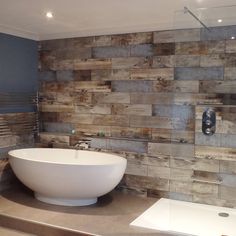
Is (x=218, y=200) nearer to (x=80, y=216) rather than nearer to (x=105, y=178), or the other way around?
(x=105, y=178)

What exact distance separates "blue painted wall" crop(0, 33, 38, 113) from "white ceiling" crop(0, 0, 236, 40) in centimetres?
15

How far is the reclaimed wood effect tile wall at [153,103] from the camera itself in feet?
12.2

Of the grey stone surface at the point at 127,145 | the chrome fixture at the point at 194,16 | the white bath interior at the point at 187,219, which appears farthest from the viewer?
the grey stone surface at the point at 127,145

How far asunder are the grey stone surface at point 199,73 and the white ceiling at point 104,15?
480 mm

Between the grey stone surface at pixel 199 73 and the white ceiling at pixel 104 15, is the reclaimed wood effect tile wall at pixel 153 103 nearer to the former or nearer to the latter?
the grey stone surface at pixel 199 73

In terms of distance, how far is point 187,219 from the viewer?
133 inches

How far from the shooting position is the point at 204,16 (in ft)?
11.5

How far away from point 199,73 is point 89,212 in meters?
1.92

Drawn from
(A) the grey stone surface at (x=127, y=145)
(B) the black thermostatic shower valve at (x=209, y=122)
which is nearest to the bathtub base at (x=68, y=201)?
(A) the grey stone surface at (x=127, y=145)

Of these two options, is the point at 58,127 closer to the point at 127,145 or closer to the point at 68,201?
the point at 127,145

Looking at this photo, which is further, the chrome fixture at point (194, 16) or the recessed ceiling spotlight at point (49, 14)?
the recessed ceiling spotlight at point (49, 14)

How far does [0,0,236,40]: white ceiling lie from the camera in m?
3.18

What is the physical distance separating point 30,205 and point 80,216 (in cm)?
65

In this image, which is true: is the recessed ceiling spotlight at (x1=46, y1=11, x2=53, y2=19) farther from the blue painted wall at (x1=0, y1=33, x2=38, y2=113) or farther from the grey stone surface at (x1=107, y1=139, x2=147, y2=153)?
the grey stone surface at (x1=107, y1=139, x2=147, y2=153)
